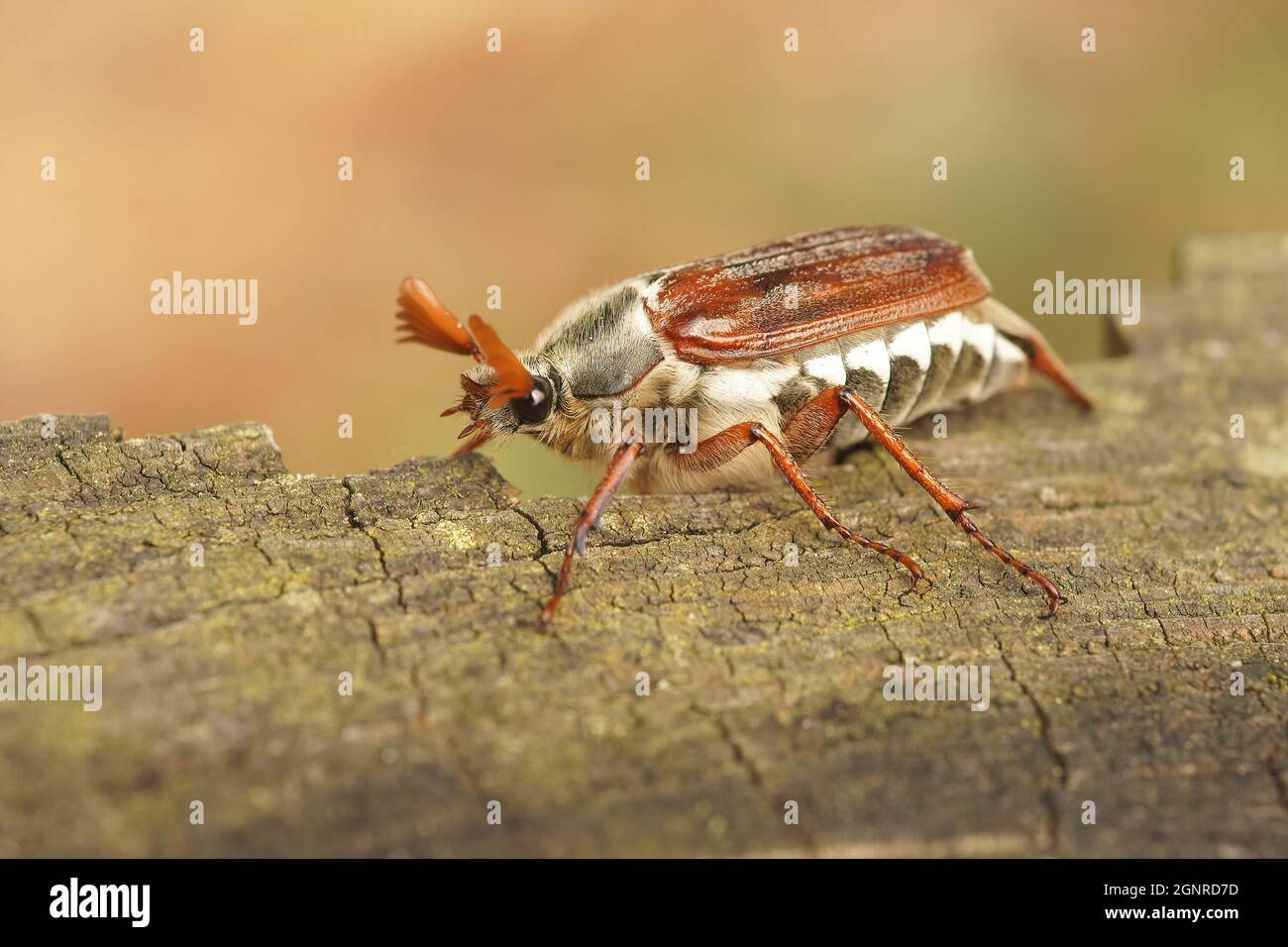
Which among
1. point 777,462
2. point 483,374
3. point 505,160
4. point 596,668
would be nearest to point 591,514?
point 596,668

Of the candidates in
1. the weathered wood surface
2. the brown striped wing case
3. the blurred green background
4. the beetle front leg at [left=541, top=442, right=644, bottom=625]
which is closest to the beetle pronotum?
the brown striped wing case

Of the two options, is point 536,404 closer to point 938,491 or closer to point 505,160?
point 938,491

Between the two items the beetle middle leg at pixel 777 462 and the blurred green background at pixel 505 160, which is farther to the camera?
the blurred green background at pixel 505 160

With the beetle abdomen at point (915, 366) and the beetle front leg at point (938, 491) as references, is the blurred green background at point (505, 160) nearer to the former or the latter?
the beetle abdomen at point (915, 366)

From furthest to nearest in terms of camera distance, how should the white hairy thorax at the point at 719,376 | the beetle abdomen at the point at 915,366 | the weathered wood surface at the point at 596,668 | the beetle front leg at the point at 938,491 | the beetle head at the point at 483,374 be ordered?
the beetle abdomen at the point at 915,366, the white hairy thorax at the point at 719,376, the beetle head at the point at 483,374, the beetle front leg at the point at 938,491, the weathered wood surface at the point at 596,668

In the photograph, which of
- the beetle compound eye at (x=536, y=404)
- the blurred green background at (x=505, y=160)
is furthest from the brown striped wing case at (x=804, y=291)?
the blurred green background at (x=505, y=160)
